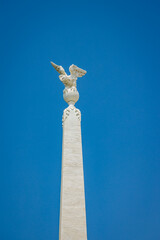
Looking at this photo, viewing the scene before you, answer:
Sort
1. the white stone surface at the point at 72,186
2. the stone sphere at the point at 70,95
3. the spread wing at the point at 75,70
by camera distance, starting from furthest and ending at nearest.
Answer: the spread wing at the point at 75,70 < the stone sphere at the point at 70,95 < the white stone surface at the point at 72,186

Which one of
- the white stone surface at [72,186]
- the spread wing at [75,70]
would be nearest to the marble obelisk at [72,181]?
the white stone surface at [72,186]

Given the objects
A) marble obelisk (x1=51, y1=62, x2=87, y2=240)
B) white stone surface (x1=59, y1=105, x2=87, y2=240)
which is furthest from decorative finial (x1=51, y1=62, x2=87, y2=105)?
white stone surface (x1=59, y1=105, x2=87, y2=240)

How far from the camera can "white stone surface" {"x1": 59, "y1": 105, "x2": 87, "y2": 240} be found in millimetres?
8430

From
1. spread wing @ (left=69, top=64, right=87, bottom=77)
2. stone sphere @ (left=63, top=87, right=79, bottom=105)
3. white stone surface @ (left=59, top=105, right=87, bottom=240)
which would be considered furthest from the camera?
spread wing @ (left=69, top=64, right=87, bottom=77)

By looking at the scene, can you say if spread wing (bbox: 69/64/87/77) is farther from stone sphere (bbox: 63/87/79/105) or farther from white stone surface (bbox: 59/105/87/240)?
white stone surface (bbox: 59/105/87/240)

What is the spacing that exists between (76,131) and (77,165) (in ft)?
5.42

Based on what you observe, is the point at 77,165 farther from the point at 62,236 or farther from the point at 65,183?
the point at 62,236

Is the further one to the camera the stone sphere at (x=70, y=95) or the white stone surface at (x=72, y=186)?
the stone sphere at (x=70, y=95)

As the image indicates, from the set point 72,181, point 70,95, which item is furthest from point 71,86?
point 72,181

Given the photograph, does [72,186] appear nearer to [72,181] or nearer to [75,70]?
[72,181]

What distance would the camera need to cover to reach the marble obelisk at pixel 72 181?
27.7 ft

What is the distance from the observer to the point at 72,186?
357 inches

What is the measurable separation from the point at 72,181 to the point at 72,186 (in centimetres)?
20

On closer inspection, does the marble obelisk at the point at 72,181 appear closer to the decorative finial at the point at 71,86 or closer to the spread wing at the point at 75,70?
the decorative finial at the point at 71,86
